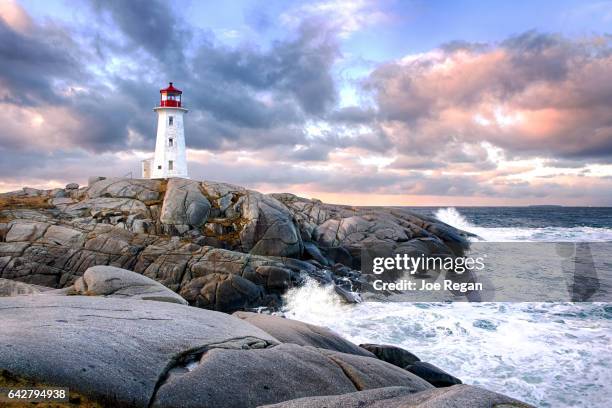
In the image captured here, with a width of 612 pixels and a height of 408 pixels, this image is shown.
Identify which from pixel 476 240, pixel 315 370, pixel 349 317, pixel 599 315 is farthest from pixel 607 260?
pixel 315 370

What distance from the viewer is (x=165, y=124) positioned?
46750 mm

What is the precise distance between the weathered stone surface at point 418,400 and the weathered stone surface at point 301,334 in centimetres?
529

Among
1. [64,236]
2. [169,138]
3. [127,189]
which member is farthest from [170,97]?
[64,236]

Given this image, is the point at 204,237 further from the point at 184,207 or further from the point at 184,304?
the point at 184,304

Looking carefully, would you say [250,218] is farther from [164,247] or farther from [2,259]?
[2,259]

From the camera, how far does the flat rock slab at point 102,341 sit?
293 inches

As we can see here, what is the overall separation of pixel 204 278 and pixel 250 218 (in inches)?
407

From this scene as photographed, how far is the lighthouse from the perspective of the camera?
46.6m

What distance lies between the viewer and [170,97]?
1859 inches

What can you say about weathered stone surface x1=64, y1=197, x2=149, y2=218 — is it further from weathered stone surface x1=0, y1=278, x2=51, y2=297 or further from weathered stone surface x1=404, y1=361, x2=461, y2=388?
weathered stone surface x1=404, y1=361, x2=461, y2=388

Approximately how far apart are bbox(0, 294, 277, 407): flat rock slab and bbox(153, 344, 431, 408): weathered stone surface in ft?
1.53

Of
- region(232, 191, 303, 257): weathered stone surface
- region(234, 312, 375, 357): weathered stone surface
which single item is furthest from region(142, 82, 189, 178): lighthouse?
region(234, 312, 375, 357): weathered stone surface

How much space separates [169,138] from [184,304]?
1410 inches

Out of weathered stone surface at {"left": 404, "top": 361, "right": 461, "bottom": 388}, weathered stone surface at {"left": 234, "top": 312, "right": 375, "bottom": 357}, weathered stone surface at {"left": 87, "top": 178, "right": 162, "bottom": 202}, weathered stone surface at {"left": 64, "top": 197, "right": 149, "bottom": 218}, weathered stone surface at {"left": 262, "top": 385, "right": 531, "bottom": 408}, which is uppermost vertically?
weathered stone surface at {"left": 87, "top": 178, "right": 162, "bottom": 202}
